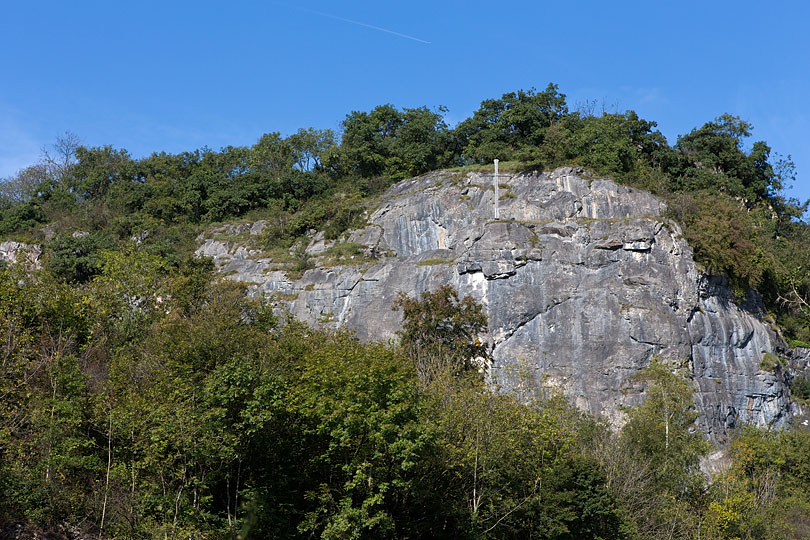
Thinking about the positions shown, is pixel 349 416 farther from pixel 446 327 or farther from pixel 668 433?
pixel 668 433

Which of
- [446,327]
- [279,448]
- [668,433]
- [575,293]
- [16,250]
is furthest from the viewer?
[16,250]

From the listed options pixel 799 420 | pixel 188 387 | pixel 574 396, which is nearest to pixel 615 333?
pixel 574 396

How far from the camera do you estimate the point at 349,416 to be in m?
20.0

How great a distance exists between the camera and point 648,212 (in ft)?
139

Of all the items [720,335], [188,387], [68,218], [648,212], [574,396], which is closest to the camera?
[188,387]

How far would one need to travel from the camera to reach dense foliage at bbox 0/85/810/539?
2002cm

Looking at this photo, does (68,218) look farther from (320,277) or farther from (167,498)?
(167,498)

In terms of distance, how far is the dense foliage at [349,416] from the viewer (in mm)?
20016

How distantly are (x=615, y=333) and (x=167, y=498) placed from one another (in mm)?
24933

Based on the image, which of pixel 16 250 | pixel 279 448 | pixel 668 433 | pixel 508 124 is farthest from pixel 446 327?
pixel 16 250

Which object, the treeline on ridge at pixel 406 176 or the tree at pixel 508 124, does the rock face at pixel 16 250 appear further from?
the tree at pixel 508 124

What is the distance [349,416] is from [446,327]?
16078 millimetres

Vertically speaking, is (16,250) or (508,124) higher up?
(508,124)

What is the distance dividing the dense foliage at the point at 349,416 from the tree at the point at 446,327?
0.10 metres
